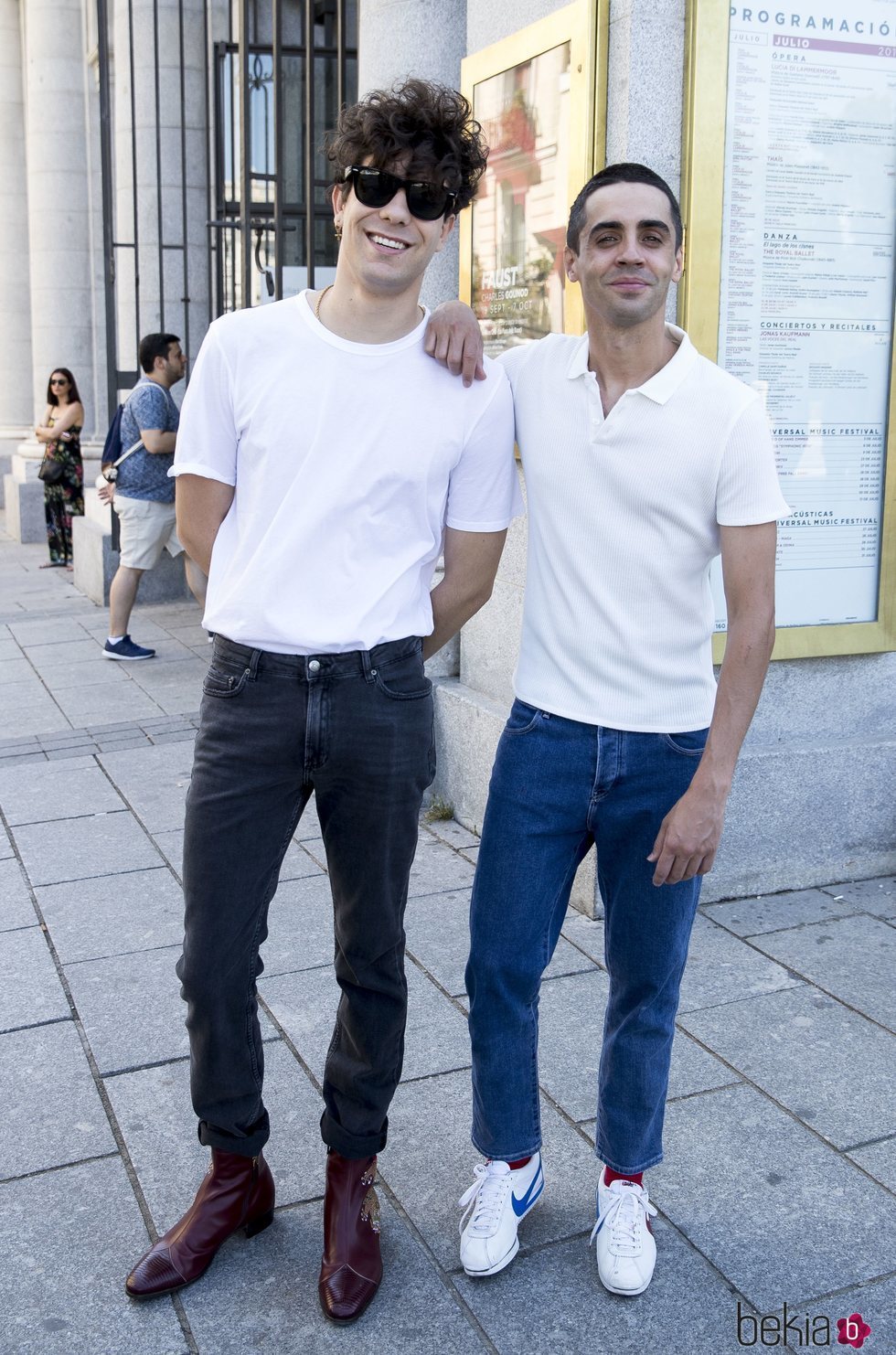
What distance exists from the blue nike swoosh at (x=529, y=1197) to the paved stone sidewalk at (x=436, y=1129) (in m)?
0.09

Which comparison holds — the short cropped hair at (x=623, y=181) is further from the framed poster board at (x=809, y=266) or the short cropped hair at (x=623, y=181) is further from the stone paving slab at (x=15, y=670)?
the stone paving slab at (x=15, y=670)

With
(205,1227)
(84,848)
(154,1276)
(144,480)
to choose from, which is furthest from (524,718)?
(144,480)

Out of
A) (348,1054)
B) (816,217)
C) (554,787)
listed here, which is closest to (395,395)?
(554,787)

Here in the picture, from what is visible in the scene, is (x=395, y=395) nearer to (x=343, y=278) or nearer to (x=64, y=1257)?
(x=343, y=278)

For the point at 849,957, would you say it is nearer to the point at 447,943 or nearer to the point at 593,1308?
the point at 447,943

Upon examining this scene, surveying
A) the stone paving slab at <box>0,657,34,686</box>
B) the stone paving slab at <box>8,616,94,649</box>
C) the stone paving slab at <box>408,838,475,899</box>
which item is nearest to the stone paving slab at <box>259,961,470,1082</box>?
the stone paving slab at <box>408,838,475,899</box>

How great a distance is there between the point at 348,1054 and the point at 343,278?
143 cm

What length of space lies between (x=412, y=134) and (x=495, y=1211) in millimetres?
1975

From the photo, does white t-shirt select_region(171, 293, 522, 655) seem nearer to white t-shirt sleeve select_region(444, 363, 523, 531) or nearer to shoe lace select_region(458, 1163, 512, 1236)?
white t-shirt sleeve select_region(444, 363, 523, 531)

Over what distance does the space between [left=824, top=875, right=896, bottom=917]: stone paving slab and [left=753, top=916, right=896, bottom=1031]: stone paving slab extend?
3.9 inches

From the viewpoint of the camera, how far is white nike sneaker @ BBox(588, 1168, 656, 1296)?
2459 mm

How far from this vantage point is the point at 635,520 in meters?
2.36

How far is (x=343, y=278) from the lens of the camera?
2.32 metres

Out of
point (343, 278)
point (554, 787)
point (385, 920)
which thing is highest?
point (343, 278)
